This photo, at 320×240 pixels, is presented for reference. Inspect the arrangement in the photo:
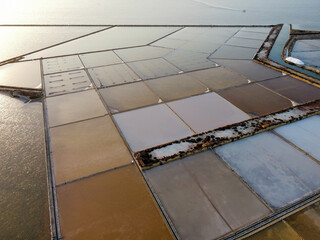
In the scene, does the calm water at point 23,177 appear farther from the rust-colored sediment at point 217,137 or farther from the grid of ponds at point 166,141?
the rust-colored sediment at point 217,137

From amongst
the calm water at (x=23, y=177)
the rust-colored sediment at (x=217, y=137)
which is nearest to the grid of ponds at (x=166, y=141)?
the rust-colored sediment at (x=217, y=137)

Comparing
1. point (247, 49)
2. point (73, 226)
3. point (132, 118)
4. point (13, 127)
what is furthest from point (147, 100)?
point (247, 49)

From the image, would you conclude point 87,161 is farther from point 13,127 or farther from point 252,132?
point 252,132

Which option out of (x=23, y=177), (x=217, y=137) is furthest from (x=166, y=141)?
(x=23, y=177)

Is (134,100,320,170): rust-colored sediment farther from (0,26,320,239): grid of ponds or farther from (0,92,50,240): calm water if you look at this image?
(0,92,50,240): calm water

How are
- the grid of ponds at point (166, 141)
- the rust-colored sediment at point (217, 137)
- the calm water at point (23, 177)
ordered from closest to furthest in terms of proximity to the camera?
the calm water at point (23, 177)
the grid of ponds at point (166, 141)
the rust-colored sediment at point (217, 137)
